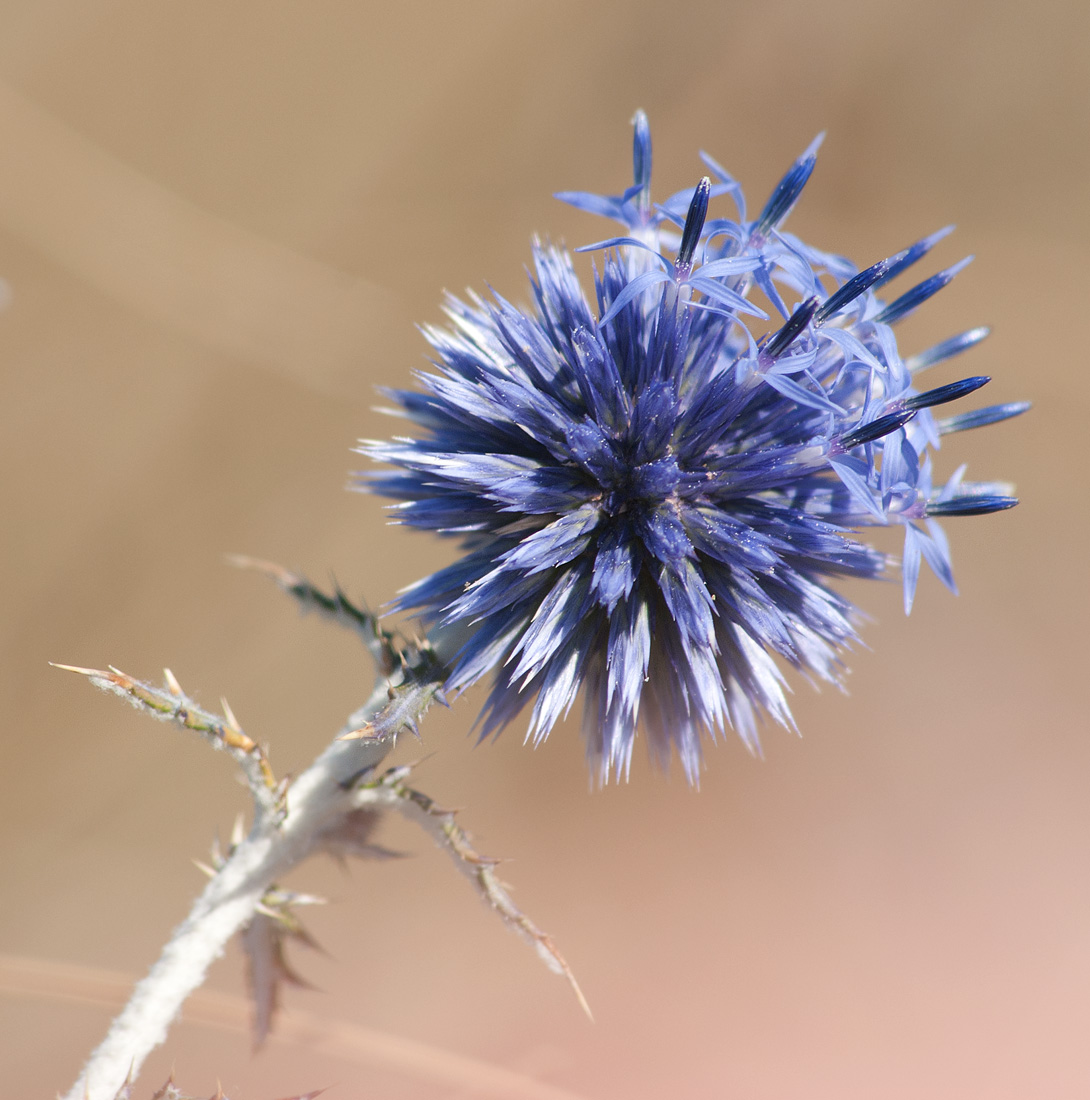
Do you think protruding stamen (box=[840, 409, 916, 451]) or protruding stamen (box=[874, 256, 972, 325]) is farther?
protruding stamen (box=[874, 256, 972, 325])

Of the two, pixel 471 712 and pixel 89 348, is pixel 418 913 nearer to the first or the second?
pixel 471 712

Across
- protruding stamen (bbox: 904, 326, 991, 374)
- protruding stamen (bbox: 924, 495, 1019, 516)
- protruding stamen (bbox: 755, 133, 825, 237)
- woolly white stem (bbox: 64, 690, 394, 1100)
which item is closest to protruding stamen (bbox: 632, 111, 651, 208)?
protruding stamen (bbox: 755, 133, 825, 237)

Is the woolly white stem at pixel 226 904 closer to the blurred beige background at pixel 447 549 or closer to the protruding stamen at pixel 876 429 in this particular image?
the protruding stamen at pixel 876 429

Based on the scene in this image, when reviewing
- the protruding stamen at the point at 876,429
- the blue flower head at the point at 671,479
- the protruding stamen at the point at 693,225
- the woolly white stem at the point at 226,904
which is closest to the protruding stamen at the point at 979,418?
the blue flower head at the point at 671,479

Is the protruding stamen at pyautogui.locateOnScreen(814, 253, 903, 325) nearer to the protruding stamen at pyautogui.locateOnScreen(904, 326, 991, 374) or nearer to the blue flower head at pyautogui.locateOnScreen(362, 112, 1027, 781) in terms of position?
the blue flower head at pyautogui.locateOnScreen(362, 112, 1027, 781)

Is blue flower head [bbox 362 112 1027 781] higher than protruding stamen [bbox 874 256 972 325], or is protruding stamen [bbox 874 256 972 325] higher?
protruding stamen [bbox 874 256 972 325]

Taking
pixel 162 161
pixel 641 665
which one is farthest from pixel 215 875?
pixel 162 161
